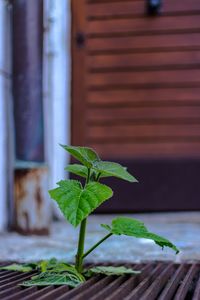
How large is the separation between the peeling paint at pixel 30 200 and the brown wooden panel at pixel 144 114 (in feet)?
2.40

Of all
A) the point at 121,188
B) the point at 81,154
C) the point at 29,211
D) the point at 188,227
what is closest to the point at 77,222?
the point at 81,154

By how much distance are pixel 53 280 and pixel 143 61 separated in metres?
1.95

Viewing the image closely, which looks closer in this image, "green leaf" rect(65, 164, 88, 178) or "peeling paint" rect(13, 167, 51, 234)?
"green leaf" rect(65, 164, 88, 178)

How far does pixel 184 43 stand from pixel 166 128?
48 cm

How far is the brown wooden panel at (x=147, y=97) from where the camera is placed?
272 cm

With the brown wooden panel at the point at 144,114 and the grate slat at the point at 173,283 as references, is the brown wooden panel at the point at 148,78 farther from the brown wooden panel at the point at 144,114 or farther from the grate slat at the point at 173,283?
the grate slat at the point at 173,283

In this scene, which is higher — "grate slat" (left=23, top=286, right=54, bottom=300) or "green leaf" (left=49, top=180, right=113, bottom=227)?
"green leaf" (left=49, top=180, right=113, bottom=227)

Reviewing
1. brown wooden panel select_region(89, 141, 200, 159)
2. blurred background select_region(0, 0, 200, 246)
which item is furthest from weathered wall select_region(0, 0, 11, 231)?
brown wooden panel select_region(89, 141, 200, 159)

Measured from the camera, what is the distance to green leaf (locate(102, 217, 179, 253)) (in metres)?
0.94

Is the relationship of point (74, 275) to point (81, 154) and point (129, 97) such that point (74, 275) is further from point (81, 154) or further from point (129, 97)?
point (129, 97)

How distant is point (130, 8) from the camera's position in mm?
A: 2762

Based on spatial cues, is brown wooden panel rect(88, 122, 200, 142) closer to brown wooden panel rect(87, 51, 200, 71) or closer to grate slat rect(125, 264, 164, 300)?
brown wooden panel rect(87, 51, 200, 71)

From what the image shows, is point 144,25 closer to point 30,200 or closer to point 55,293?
point 30,200

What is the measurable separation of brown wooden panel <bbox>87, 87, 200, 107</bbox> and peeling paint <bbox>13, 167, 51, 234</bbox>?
0.78m
